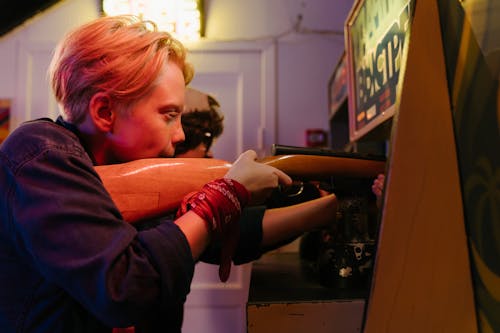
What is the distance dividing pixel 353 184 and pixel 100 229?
58cm

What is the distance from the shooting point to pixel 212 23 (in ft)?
7.66

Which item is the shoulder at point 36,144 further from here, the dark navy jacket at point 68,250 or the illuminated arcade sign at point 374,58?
the illuminated arcade sign at point 374,58

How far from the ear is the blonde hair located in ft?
0.03

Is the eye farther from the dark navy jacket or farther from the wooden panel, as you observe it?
the wooden panel

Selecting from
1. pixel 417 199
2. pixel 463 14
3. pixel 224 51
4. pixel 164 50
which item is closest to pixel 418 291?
pixel 417 199

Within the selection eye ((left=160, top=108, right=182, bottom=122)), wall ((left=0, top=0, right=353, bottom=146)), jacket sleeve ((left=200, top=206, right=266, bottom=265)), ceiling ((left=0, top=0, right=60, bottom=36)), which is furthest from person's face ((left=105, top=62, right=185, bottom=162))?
ceiling ((left=0, top=0, right=60, bottom=36))

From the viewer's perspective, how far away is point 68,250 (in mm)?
482

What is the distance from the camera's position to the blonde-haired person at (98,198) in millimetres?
490

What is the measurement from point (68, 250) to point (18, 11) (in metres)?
2.35

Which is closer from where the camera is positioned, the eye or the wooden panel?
the wooden panel

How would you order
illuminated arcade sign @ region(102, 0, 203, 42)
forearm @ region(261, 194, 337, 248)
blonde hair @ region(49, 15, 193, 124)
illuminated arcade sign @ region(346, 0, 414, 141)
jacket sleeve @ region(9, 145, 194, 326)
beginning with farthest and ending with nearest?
illuminated arcade sign @ region(102, 0, 203, 42) < forearm @ region(261, 194, 337, 248) < illuminated arcade sign @ region(346, 0, 414, 141) < blonde hair @ region(49, 15, 193, 124) < jacket sleeve @ region(9, 145, 194, 326)

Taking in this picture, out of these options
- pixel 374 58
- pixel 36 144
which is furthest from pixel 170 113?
pixel 374 58

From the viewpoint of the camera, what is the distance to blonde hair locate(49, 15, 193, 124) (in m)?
0.65

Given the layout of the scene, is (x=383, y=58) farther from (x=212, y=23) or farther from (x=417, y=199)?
(x=212, y=23)
